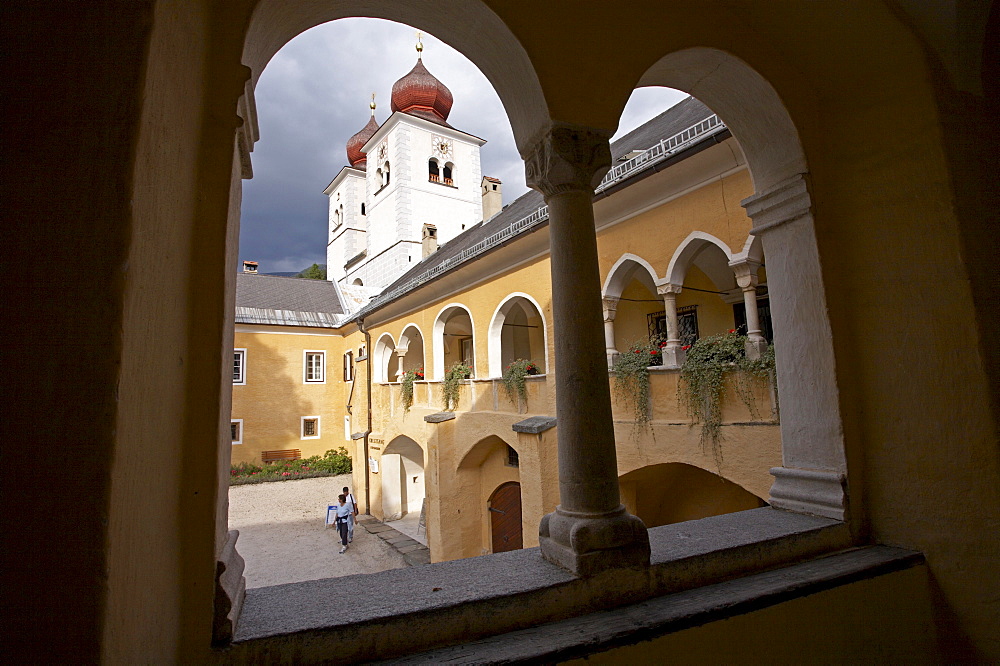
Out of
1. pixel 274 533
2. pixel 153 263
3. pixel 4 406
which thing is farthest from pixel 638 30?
pixel 274 533

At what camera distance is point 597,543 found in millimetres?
1984

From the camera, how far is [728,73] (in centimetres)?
289

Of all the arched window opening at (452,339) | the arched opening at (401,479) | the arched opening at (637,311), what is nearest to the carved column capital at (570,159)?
the arched opening at (637,311)

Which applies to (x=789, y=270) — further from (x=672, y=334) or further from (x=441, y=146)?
(x=441, y=146)

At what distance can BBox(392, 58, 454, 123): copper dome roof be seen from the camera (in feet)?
93.1

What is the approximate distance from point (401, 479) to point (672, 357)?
12.6 metres

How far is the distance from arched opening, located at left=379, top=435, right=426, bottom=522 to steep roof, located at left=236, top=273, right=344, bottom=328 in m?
8.54

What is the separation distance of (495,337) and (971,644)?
9107 millimetres

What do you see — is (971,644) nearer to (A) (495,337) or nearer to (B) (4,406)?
(B) (4,406)

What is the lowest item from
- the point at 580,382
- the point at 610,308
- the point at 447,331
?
the point at 580,382

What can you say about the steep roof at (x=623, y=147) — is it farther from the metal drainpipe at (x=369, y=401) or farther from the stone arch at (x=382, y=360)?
the metal drainpipe at (x=369, y=401)

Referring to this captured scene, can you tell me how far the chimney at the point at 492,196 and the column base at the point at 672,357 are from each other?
12.2 m

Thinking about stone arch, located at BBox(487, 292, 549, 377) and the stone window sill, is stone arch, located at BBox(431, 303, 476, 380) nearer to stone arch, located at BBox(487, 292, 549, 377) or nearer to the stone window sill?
stone arch, located at BBox(487, 292, 549, 377)

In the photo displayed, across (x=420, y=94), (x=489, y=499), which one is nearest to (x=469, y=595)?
(x=489, y=499)
